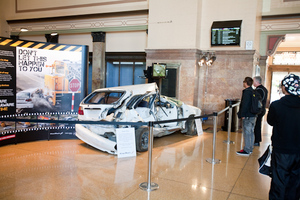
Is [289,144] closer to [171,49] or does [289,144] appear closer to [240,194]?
[240,194]

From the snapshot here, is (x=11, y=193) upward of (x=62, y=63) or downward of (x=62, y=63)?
downward

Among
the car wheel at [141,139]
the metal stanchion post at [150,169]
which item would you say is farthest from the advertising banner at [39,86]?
the metal stanchion post at [150,169]

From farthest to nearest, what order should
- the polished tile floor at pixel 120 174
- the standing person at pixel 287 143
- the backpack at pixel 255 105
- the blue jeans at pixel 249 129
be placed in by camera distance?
the blue jeans at pixel 249 129 < the backpack at pixel 255 105 < the polished tile floor at pixel 120 174 < the standing person at pixel 287 143

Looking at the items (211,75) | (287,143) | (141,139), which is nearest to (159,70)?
(211,75)

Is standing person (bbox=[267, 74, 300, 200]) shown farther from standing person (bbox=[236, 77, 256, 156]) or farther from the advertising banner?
the advertising banner

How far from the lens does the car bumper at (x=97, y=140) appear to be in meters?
6.39

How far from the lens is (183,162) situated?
6121 millimetres

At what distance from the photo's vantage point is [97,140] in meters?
6.52

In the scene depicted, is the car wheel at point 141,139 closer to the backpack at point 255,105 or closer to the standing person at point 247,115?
the standing person at point 247,115

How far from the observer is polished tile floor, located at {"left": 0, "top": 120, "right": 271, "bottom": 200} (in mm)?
4281

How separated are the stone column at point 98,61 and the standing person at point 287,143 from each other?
38.8ft

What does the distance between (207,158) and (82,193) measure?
10.9 feet

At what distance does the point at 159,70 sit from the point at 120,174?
261 inches

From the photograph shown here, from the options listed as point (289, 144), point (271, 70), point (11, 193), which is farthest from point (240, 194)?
point (271, 70)
